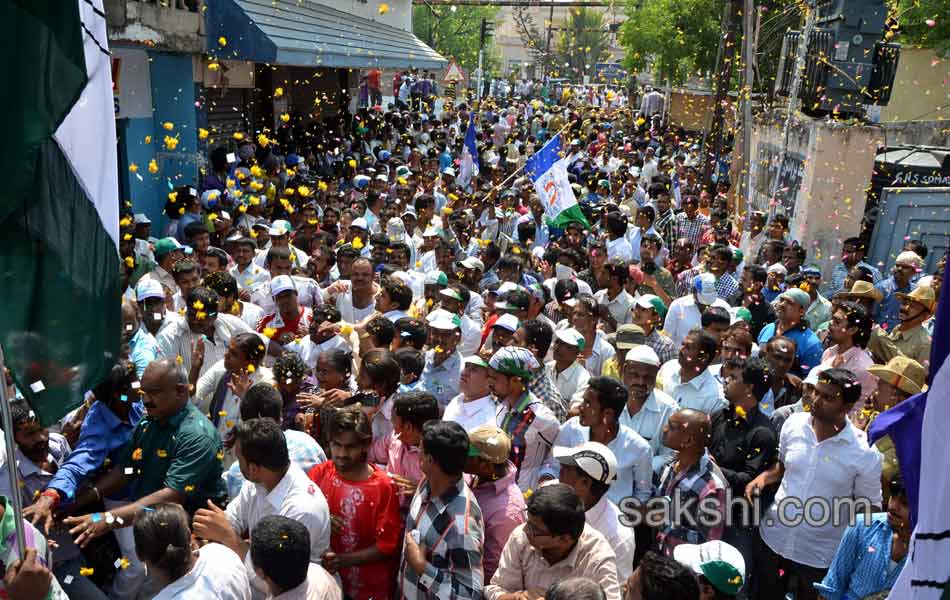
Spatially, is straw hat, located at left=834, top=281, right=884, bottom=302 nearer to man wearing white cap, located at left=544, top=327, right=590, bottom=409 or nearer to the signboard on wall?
man wearing white cap, located at left=544, top=327, right=590, bottom=409

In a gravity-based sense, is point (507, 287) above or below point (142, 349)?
above

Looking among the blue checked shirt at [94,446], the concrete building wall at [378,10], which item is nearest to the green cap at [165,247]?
the blue checked shirt at [94,446]

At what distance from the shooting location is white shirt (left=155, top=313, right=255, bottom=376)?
5.51m

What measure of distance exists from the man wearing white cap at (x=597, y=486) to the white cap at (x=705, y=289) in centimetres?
350

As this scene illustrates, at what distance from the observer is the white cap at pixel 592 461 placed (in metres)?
3.52

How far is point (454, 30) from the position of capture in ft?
194

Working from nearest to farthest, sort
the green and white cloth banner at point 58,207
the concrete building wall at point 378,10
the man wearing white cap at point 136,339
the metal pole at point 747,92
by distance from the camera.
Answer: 1. the green and white cloth banner at point 58,207
2. the man wearing white cap at point 136,339
3. the metal pole at point 747,92
4. the concrete building wall at point 378,10

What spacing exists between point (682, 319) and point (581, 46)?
68.1 m

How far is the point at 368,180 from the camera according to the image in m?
12.8

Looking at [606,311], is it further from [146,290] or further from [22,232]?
[22,232]

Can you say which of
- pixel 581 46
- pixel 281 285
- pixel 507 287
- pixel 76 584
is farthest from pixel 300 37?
pixel 581 46

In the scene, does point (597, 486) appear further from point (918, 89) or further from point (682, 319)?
point (918, 89)

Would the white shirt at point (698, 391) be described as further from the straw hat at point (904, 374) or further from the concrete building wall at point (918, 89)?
the concrete building wall at point (918, 89)

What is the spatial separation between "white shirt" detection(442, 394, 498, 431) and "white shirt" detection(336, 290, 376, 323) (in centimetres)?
229
